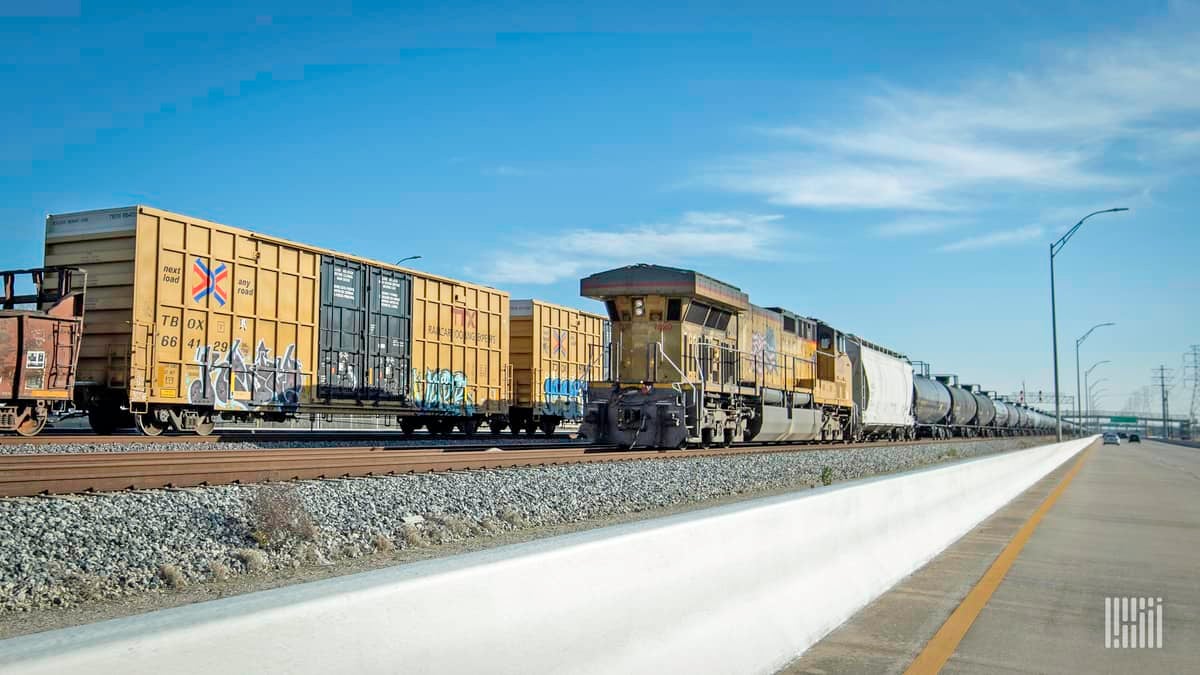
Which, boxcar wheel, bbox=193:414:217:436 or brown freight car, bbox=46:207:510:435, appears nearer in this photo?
brown freight car, bbox=46:207:510:435

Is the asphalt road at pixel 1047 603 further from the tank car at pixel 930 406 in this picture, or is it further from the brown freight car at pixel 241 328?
the tank car at pixel 930 406

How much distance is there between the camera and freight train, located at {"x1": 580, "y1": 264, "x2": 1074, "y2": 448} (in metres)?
17.6

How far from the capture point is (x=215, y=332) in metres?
17.2

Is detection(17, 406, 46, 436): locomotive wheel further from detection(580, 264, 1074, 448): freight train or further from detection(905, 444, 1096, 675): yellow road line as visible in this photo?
detection(905, 444, 1096, 675): yellow road line

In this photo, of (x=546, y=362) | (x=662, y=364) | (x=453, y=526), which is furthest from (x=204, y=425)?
(x=453, y=526)

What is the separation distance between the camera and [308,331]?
19172mm

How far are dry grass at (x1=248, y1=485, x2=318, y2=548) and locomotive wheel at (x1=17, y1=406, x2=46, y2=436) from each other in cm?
1062

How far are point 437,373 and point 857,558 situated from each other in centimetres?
1788

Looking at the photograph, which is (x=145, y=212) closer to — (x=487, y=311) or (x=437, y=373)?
(x=437, y=373)

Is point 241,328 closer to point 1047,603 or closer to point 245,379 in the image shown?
point 245,379

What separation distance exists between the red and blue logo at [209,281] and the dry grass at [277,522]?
435 inches

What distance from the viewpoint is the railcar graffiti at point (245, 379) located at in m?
16.9

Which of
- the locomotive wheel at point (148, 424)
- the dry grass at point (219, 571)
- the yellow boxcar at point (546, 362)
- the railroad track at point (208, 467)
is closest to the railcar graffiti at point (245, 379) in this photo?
the locomotive wheel at point (148, 424)

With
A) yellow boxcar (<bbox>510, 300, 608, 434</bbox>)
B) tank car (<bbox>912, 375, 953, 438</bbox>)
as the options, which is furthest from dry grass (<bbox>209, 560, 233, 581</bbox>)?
tank car (<bbox>912, 375, 953, 438</bbox>)
